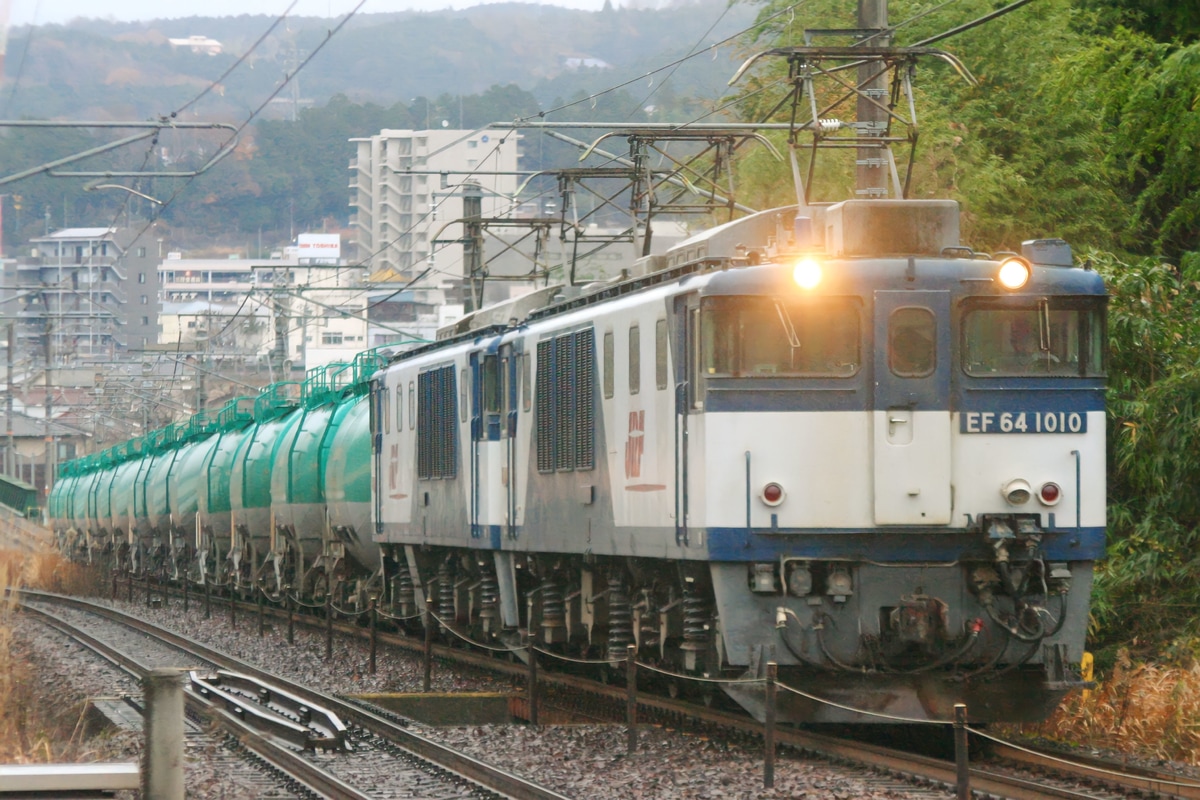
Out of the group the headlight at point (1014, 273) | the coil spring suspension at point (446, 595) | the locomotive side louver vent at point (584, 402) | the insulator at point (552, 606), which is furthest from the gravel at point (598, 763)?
the headlight at point (1014, 273)

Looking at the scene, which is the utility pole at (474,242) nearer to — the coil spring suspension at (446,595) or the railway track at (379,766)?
the coil spring suspension at (446,595)

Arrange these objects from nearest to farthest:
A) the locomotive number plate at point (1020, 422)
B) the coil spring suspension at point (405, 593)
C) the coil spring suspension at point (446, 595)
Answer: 1. the locomotive number plate at point (1020, 422)
2. the coil spring suspension at point (446, 595)
3. the coil spring suspension at point (405, 593)

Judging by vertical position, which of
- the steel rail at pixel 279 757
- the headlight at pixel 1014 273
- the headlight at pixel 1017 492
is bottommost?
the steel rail at pixel 279 757

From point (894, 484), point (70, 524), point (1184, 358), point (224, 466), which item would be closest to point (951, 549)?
point (894, 484)

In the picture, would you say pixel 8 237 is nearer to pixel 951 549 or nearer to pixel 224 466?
pixel 224 466

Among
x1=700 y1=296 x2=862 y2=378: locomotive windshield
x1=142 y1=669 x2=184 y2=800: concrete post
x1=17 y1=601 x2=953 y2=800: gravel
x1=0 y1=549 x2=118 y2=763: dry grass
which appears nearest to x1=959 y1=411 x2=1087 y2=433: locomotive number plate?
x1=700 y1=296 x2=862 y2=378: locomotive windshield

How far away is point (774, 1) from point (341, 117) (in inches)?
4764

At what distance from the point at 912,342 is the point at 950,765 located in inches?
110

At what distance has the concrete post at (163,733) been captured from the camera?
9.27 metres

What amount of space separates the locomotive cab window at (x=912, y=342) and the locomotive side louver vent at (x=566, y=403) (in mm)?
3243

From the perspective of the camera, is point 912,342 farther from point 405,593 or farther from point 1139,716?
point 405,593

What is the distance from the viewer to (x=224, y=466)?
35.2m

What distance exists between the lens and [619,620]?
49.1ft

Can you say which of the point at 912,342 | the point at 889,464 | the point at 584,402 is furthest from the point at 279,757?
the point at 912,342
